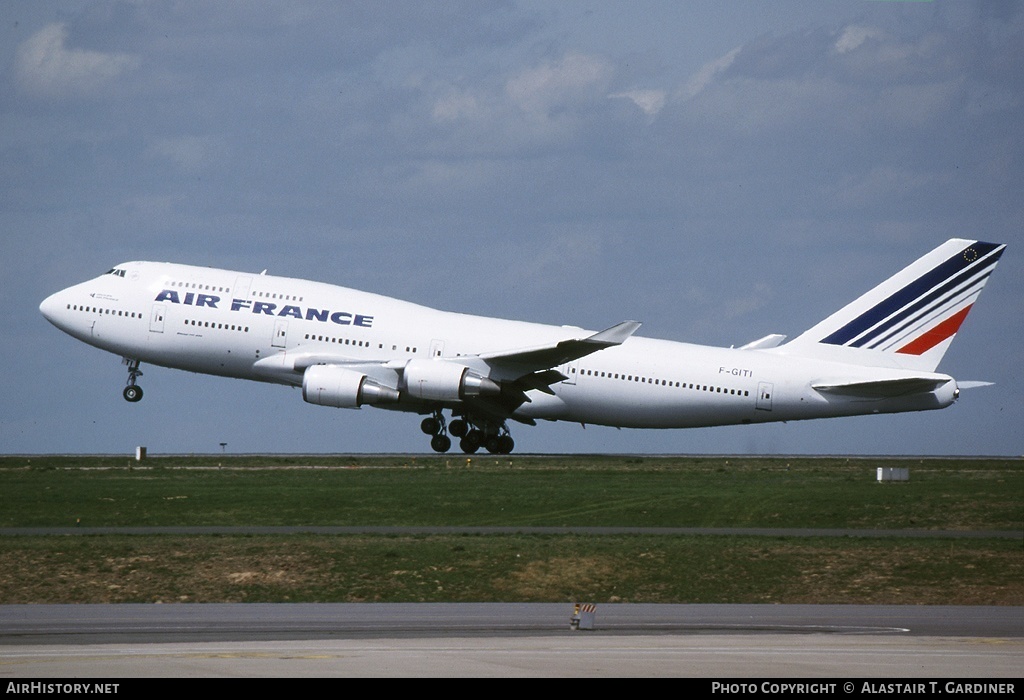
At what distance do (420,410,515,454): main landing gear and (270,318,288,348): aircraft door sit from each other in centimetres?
617

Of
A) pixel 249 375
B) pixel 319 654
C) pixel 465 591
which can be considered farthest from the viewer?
pixel 249 375

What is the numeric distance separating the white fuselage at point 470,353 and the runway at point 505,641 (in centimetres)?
2893

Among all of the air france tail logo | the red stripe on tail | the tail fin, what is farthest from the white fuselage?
the air france tail logo

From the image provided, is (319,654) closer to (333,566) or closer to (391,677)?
(391,677)

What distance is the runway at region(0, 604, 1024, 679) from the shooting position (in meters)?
15.8

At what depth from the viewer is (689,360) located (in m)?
53.0

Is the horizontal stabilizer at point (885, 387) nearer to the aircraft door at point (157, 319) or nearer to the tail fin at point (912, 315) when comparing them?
the tail fin at point (912, 315)

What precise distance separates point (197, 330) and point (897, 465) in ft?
85.2

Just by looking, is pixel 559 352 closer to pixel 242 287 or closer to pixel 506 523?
pixel 242 287

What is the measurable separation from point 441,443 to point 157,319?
11671mm

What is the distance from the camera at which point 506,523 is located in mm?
33844

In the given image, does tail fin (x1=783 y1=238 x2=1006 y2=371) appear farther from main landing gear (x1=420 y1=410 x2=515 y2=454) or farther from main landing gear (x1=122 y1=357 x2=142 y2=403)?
main landing gear (x1=122 y1=357 x2=142 y2=403)
